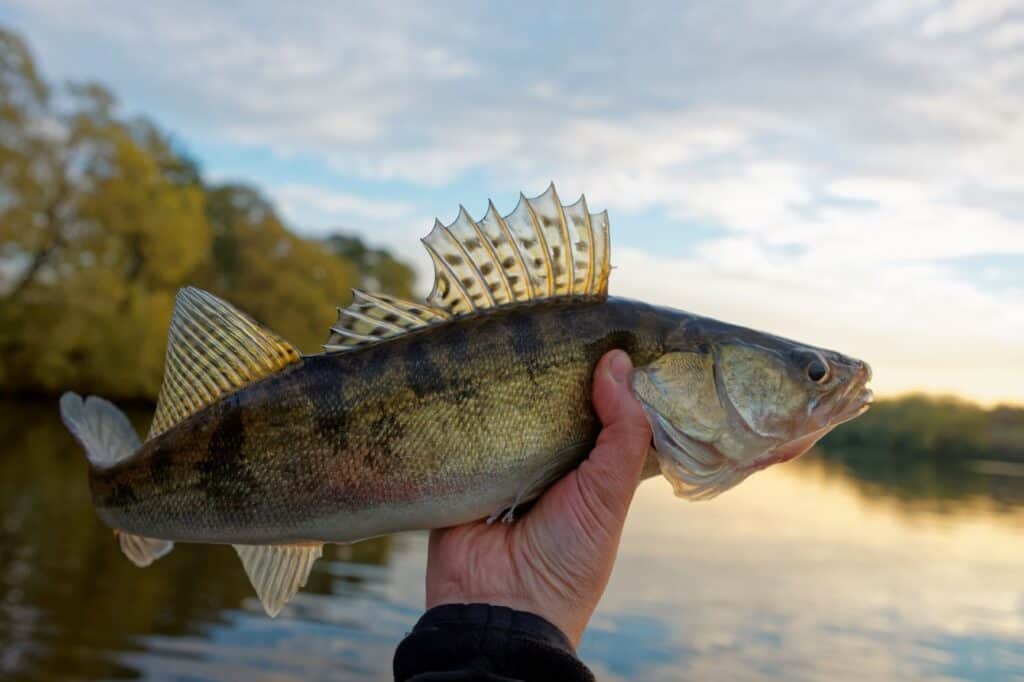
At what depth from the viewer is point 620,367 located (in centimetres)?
347

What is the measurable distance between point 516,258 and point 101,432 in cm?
203

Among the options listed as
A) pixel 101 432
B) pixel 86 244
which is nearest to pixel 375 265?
pixel 86 244

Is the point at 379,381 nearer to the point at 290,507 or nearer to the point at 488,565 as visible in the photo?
the point at 290,507

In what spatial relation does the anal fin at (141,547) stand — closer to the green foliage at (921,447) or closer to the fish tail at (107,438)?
the fish tail at (107,438)

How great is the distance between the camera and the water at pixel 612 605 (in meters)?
14.5

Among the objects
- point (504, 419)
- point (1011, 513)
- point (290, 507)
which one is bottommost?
point (290, 507)

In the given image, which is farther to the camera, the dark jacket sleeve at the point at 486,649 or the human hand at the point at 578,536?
the human hand at the point at 578,536

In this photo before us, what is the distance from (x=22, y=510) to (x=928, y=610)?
82.9ft

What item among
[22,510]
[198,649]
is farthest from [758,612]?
[22,510]

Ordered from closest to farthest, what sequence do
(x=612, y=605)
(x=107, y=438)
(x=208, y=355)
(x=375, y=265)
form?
(x=208, y=355) → (x=107, y=438) → (x=612, y=605) → (x=375, y=265)

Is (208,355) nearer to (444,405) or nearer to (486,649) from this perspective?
(444,405)

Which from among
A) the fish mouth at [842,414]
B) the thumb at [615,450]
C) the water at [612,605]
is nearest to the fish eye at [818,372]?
the fish mouth at [842,414]

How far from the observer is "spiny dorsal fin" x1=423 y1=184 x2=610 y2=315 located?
12.1 ft

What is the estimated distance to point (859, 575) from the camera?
1092 inches
